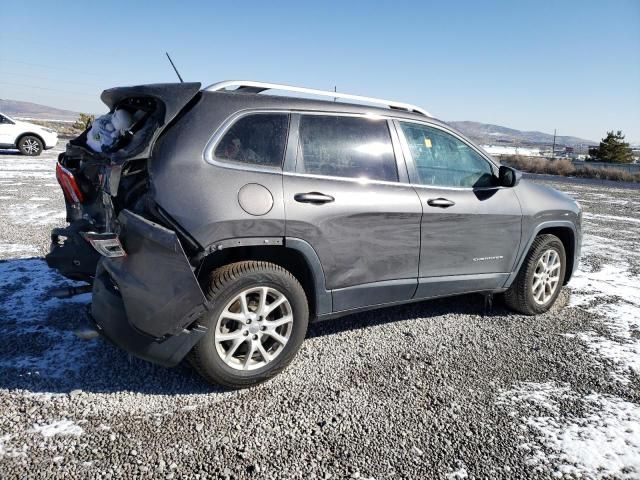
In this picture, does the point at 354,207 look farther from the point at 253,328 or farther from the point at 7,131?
the point at 7,131

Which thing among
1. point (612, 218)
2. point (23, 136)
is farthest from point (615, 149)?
point (23, 136)

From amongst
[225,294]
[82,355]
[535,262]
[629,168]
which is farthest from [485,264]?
[629,168]

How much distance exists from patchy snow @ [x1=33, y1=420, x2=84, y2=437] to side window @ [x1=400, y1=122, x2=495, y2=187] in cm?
279

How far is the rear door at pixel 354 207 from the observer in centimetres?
312

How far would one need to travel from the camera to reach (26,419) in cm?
260

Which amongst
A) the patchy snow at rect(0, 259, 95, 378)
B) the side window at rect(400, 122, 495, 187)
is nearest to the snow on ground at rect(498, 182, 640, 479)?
the side window at rect(400, 122, 495, 187)

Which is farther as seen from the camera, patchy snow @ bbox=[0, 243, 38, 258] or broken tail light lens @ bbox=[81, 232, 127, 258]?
patchy snow @ bbox=[0, 243, 38, 258]

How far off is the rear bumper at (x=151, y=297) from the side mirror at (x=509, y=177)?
278 centimetres

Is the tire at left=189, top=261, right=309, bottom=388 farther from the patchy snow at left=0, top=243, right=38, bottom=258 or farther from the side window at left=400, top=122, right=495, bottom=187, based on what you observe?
the patchy snow at left=0, top=243, right=38, bottom=258

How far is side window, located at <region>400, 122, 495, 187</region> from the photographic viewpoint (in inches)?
147

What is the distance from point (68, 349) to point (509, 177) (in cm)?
373

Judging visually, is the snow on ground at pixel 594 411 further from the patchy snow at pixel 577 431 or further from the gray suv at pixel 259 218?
the gray suv at pixel 259 218

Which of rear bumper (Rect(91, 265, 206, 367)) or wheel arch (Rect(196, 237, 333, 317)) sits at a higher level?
wheel arch (Rect(196, 237, 333, 317))

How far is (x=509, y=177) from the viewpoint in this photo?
408 cm
